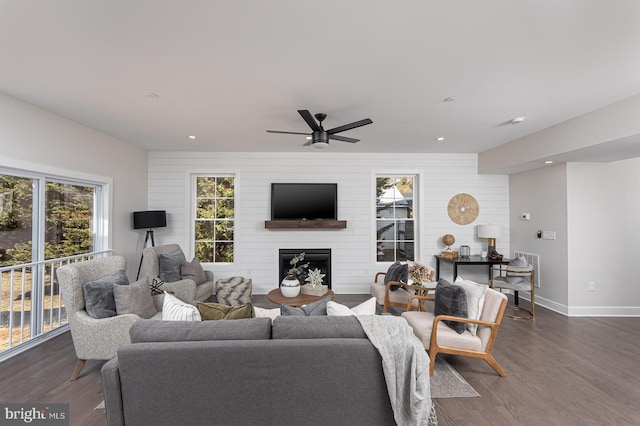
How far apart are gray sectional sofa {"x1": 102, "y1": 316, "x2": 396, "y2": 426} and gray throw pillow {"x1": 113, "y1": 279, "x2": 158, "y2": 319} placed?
1.05 m

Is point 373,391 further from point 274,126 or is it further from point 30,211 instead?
point 30,211

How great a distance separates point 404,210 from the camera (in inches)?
209

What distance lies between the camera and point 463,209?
201 inches

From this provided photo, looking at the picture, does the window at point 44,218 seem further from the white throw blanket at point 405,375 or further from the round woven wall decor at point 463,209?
the round woven wall decor at point 463,209

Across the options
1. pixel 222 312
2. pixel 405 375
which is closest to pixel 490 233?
pixel 405 375

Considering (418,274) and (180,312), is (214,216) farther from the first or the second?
(418,274)

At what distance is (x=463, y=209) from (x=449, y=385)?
3.58 meters

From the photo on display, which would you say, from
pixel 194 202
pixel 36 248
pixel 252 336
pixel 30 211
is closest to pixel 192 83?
pixel 252 336

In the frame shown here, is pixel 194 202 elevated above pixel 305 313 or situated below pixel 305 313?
above

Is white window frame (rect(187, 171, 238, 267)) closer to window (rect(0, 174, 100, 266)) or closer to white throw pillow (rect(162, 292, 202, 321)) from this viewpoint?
window (rect(0, 174, 100, 266))

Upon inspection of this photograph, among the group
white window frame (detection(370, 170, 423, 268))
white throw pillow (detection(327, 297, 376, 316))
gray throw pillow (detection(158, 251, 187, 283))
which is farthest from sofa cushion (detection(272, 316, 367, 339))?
white window frame (detection(370, 170, 423, 268))

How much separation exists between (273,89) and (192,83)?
2.43ft

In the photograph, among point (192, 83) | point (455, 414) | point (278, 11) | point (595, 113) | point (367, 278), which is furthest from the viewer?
point (367, 278)

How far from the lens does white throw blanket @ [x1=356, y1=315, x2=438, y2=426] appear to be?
A: 157 cm
